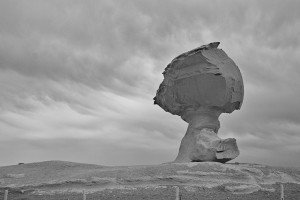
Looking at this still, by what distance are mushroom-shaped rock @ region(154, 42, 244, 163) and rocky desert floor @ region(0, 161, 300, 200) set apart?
4.22m

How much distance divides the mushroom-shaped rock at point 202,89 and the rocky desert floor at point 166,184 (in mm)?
4216

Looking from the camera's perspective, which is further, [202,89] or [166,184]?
[202,89]

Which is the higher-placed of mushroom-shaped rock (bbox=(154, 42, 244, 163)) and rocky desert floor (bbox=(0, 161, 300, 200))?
mushroom-shaped rock (bbox=(154, 42, 244, 163))

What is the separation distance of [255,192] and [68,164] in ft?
37.0

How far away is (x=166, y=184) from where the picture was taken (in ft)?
60.6

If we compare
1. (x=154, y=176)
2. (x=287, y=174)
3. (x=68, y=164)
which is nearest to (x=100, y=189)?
(x=154, y=176)

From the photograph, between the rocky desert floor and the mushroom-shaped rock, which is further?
the mushroom-shaped rock

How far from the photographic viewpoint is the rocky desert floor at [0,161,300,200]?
58.7 feet

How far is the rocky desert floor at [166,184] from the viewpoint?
17.9 meters

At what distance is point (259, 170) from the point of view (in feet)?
68.1

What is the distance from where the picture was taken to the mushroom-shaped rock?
25.1m

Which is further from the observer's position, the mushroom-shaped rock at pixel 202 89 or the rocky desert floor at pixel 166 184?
the mushroom-shaped rock at pixel 202 89

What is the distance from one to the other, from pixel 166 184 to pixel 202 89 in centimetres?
872

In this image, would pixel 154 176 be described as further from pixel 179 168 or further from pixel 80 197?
pixel 80 197
